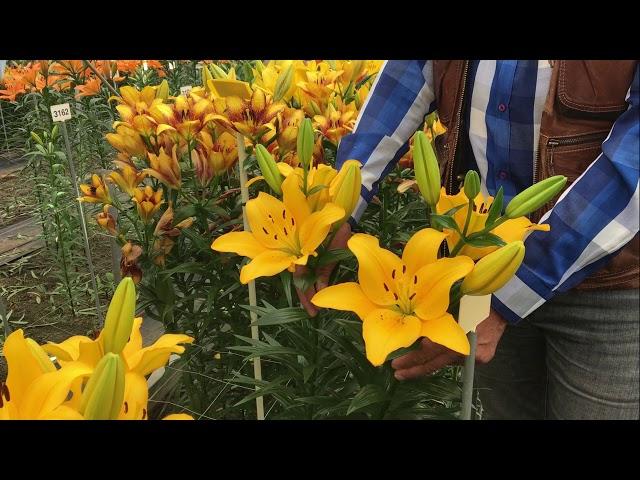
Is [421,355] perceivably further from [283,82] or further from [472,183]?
[283,82]

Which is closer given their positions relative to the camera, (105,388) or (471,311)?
(105,388)

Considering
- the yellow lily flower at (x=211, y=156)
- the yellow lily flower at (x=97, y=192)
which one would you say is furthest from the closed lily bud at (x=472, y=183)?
the yellow lily flower at (x=97, y=192)

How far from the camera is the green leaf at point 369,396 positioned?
70cm

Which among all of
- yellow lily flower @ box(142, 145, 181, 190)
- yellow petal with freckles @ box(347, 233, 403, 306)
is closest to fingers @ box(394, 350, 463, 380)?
yellow petal with freckles @ box(347, 233, 403, 306)

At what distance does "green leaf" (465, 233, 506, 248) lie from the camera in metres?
0.59

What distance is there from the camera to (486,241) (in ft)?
1.96

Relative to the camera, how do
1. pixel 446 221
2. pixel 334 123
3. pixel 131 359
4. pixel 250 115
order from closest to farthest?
pixel 131 359 < pixel 446 221 < pixel 250 115 < pixel 334 123

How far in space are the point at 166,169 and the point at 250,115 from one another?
22 cm

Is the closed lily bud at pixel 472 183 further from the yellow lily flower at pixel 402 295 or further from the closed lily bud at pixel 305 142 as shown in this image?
the closed lily bud at pixel 305 142

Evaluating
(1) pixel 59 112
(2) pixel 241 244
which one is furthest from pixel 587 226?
(1) pixel 59 112

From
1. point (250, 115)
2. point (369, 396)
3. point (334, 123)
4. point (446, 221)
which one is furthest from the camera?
point (334, 123)

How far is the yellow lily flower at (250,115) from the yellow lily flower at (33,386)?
2.51ft

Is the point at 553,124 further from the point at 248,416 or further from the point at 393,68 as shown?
the point at 248,416

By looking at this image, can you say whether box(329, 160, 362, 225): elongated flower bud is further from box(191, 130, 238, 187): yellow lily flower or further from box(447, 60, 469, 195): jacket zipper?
box(191, 130, 238, 187): yellow lily flower
